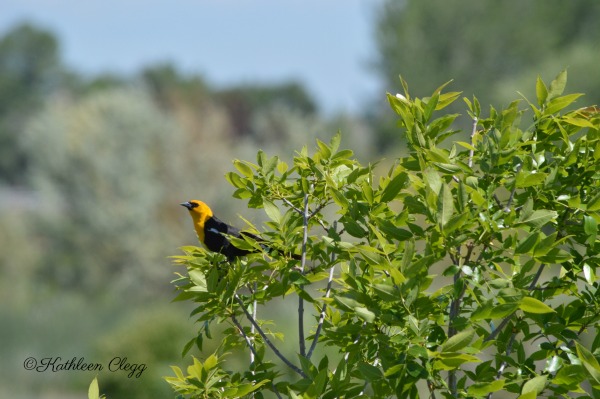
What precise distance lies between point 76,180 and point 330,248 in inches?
1269

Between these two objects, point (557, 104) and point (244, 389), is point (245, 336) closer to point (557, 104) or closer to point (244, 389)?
point (244, 389)

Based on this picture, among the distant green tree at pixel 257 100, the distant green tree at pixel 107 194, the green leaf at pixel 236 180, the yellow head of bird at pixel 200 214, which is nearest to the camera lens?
the green leaf at pixel 236 180

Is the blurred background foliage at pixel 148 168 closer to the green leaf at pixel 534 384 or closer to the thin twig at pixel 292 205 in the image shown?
the thin twig at pixel 292 205

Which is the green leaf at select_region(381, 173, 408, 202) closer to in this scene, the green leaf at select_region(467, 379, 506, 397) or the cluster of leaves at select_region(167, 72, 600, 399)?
the cluster of leaves at select_region(167, 72, 600, 399)


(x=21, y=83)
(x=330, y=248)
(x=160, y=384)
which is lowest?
(x=330, y=248)

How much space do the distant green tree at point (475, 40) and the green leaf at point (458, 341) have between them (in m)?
46.4

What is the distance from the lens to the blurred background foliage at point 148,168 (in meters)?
19.3

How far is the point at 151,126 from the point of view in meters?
34.6

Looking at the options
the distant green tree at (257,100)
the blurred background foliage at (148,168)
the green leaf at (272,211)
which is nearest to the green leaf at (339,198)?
the green leaf at (272,211)

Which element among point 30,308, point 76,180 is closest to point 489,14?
point 76,180

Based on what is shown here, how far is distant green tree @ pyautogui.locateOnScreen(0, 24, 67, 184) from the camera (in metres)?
67.8

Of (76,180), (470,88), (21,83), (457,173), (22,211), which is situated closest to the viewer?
(457,173)

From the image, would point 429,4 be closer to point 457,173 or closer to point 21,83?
point 21,83

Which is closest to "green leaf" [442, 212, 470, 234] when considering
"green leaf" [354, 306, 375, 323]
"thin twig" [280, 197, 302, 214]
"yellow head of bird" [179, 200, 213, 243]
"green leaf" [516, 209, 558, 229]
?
"green leaf" [516, 209, 558, 229]
